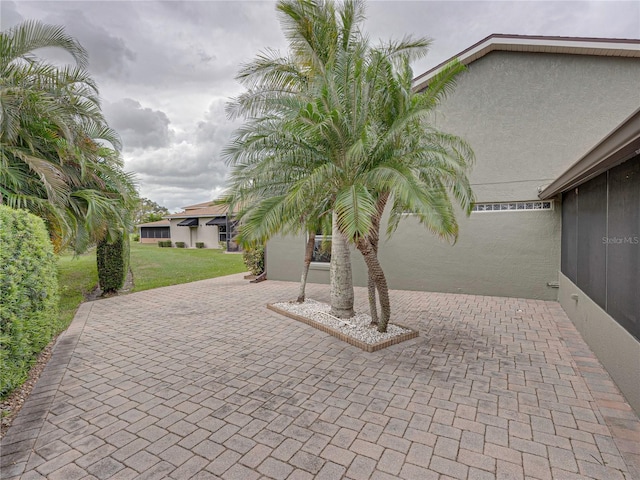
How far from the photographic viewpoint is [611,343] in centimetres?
448

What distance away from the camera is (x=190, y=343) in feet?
19.7

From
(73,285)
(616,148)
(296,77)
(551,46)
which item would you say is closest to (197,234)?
(73,285)

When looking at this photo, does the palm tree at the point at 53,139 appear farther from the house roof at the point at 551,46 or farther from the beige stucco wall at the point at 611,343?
the beige stucco wall at the point at 611,343

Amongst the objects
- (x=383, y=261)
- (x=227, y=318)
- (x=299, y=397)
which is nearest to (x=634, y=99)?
(x=383, y=261)

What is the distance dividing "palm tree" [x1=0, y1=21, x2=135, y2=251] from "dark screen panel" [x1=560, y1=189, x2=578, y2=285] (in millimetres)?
11172

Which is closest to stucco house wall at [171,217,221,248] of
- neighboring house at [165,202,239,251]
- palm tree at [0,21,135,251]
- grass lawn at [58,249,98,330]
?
neighboring house at [165,202,239,251]

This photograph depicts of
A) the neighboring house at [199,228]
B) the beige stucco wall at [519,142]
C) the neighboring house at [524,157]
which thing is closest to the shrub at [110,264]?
the neighboring house at [524,157]

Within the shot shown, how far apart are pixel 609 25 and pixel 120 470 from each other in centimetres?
1368

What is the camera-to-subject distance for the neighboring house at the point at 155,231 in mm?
38281

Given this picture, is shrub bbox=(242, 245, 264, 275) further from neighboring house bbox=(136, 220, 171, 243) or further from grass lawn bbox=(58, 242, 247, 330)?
neighboring house bbox=(136, 220, 171, 243)

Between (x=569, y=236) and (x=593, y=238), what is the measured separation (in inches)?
88.8

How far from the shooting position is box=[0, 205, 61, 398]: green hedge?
380cm

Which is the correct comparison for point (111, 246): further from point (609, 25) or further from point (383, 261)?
point (609, 25)

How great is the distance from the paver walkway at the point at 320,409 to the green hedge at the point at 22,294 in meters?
0.47
